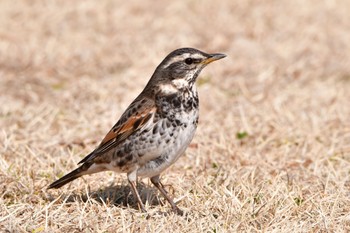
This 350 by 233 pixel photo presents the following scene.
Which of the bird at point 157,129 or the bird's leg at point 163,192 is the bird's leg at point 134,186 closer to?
the bird at point 157,129

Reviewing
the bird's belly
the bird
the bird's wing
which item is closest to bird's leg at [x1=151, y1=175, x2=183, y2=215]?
the bird

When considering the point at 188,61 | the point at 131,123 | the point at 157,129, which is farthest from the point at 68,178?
the point at 188,61

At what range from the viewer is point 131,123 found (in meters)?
7.09

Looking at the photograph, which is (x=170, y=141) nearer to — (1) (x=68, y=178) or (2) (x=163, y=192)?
(2) (x=163, y=192)

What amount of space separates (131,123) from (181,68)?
759mm

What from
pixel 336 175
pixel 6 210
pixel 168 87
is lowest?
pixel 336 175

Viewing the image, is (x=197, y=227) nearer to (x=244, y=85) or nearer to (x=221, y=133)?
(x=221, y=133)

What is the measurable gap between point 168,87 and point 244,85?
5.48 m

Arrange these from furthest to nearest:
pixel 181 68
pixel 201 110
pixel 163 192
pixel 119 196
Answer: pixel 201 110 → pixel 119 196 → pixel 163 192 → pixel 181 68

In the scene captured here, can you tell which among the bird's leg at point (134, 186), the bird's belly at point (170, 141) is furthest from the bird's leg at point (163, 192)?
the bird's belly at point (170, 141)

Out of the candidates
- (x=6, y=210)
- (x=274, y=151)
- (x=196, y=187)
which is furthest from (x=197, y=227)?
(x=274, y=151)

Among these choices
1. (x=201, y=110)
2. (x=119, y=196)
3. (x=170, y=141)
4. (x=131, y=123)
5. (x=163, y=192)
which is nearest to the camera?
(x=170, y=141)

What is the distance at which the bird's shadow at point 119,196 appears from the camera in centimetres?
736

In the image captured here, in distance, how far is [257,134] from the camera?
10.1 metres
